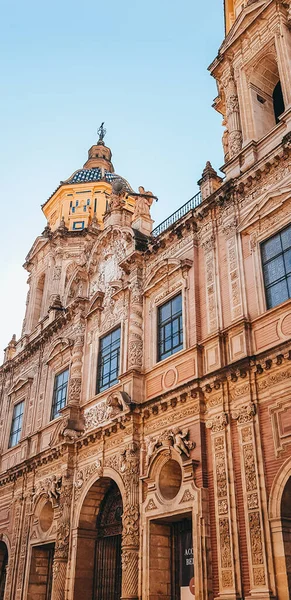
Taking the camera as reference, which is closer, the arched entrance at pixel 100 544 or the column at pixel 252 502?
the column at pixel 252 502

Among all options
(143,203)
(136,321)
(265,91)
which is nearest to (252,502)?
(136,321)

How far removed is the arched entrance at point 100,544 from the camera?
1606 cm

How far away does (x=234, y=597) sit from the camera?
1107cm

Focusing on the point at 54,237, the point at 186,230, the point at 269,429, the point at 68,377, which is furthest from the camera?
the point at 54,237

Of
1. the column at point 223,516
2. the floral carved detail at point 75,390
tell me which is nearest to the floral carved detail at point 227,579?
the column at point 223,516

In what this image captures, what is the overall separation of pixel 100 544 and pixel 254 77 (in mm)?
14069

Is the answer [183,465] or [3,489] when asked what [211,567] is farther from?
[3,489]

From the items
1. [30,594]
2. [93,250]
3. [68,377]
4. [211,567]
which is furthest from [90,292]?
[211,567]

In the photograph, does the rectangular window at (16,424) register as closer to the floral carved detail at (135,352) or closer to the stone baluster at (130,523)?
the floral carved detail at (135,352)

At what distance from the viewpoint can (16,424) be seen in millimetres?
24406

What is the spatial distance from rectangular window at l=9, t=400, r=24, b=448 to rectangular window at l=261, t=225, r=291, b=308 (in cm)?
1403

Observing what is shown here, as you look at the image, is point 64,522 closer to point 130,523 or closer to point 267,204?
point 130,523

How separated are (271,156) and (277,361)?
5.15 meters

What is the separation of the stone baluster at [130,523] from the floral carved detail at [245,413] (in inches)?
144
